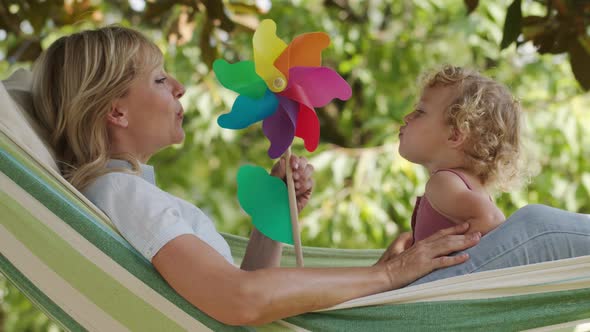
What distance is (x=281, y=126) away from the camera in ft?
5.09

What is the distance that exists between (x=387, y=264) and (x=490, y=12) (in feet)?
9.19

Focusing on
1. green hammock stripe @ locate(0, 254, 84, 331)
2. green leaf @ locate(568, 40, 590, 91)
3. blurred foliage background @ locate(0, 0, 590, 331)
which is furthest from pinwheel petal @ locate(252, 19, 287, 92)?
blurred foliage background @ locate(0, 0, 590, 331)

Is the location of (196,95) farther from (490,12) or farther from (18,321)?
(18,321)

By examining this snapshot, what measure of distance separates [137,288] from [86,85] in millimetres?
471

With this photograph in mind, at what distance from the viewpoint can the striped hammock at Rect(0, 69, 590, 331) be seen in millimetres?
1225

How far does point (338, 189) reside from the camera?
4.05 meters

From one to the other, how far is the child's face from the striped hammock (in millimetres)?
459

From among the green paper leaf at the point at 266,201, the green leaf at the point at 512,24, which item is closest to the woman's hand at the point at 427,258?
the green paper leaf at the point at 266,201

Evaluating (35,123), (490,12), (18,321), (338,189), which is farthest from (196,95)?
(35,123)

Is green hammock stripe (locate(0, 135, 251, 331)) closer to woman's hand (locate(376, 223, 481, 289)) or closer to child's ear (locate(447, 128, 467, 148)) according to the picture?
woman's hand (locate(376, 223, 481, 289))

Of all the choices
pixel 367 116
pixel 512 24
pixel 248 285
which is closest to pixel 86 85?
pixel 248 285

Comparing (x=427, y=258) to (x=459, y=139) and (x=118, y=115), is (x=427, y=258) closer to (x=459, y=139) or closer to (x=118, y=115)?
(x=459, y=139)

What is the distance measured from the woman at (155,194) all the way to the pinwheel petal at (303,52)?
0.66 feet

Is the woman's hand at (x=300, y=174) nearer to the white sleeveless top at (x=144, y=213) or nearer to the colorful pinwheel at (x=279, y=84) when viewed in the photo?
the colorful pinwheel at (x=279, y=84)
